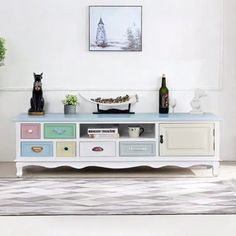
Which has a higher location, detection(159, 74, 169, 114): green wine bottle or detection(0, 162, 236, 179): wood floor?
detection(159, 74, 169, 114): green wine bottle

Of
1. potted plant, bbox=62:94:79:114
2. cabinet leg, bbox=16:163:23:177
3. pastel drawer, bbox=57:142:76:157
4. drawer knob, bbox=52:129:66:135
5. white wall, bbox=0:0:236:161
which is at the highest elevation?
white wall, bbox=0:0:236:161

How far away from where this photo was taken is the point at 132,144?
610 cm

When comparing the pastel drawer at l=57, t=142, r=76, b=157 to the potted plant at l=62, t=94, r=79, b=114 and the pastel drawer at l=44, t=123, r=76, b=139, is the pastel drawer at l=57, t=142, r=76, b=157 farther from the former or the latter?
the potted plant at l=62, t=94, r=79, b=114

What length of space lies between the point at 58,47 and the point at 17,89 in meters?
0.61

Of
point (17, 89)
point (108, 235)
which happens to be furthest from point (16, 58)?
point (108, 235)

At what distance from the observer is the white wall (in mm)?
6656

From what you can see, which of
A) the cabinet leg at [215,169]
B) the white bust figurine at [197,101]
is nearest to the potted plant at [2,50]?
the white bust figurine at [197,101]

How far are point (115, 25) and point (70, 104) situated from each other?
0.93m

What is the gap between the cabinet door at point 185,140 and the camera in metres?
6.09

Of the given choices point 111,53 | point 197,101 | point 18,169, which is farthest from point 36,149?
point 197,101

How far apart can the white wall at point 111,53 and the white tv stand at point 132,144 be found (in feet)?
2.18

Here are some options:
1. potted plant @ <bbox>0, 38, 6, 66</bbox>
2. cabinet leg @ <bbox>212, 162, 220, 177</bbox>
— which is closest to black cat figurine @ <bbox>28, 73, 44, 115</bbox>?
potted plant @ <bbox>0, 38, 6, 66</bbox>

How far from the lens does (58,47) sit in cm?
668

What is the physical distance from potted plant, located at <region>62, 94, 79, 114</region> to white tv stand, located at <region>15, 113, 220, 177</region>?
403mm
